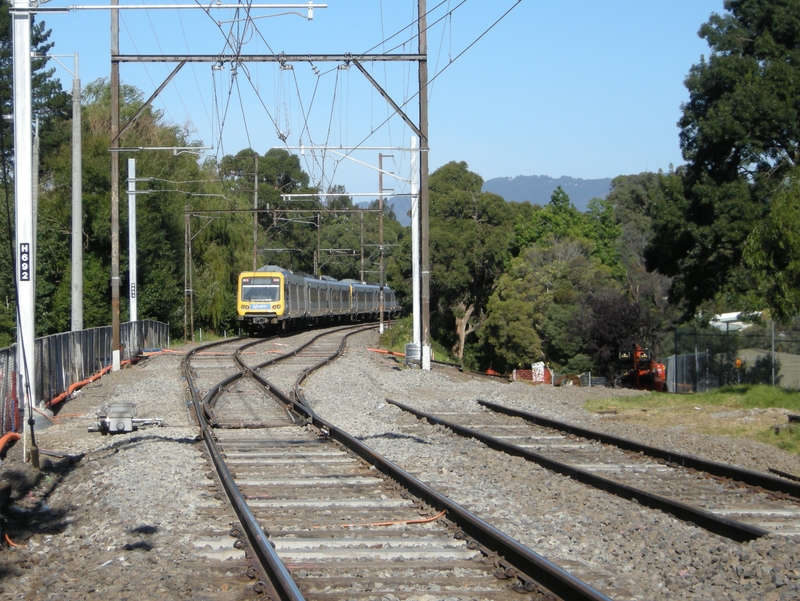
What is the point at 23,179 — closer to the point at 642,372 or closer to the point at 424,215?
the point at 424,215

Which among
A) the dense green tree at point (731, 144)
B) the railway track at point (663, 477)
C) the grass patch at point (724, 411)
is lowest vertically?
the grass patch at point (724, 411)

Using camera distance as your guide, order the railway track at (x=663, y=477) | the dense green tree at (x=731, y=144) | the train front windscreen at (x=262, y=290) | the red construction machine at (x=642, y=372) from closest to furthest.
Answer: the railway track at (x=663, y=477)
the dense green tree at (x=731, y=144)
the red construction machine at (x=642, y=372)
the train front windscreen at (x=262, y=290)

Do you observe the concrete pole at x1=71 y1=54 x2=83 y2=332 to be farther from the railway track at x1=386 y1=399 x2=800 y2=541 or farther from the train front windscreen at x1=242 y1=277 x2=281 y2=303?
the train front windscreen at x1=242 y1=277 x2=281 y2=303

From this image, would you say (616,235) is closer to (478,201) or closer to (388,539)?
(478,201)

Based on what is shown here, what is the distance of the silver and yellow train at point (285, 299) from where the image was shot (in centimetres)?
4297

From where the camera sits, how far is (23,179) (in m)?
11.0

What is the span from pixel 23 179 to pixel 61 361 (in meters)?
9.32

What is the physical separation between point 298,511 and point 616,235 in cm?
8043

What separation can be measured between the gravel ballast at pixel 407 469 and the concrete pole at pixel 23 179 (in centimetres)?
165

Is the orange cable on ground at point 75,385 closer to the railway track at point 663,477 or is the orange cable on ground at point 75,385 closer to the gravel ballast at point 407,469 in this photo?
the gravel ballast at point 407,469

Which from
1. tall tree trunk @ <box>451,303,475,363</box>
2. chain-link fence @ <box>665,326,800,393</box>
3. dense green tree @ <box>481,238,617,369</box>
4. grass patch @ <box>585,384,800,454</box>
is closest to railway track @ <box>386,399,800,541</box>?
grass patch @ <box>585,384,800,454</box>

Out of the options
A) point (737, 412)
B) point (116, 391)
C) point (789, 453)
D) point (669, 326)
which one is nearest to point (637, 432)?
point (789, 453)

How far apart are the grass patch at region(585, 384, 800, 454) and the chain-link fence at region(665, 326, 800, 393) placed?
5654 mm

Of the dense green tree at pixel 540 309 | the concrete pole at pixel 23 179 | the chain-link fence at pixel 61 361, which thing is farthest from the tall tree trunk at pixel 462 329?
the concrete pole at pixel 23 179
